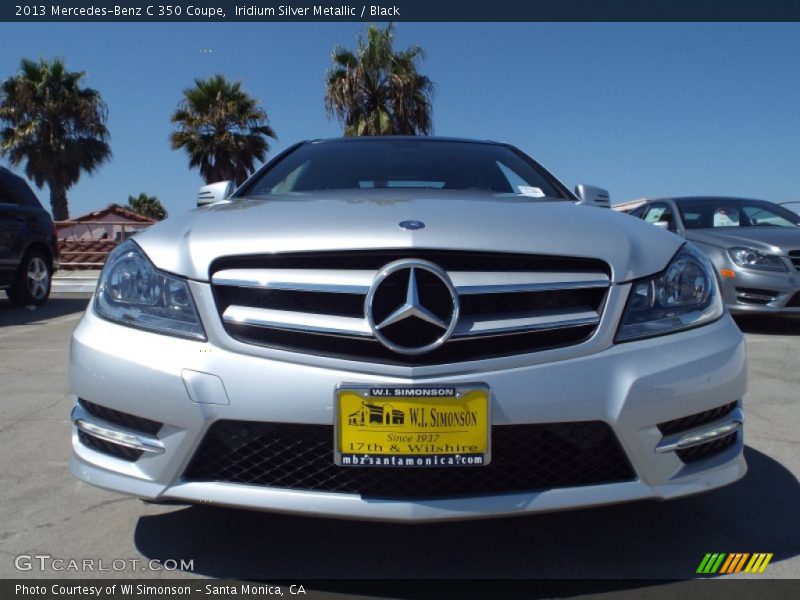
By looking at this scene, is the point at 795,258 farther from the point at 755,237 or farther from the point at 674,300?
the point at 674,300

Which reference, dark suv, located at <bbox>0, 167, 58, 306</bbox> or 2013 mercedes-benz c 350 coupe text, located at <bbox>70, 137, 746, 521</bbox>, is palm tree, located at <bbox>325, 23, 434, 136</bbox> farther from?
2013 mercedes-benz c 350 coupe text, located at <bbox>70, 137, 746, 521</bbox>

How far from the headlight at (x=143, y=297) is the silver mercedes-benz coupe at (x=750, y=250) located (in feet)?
15.0

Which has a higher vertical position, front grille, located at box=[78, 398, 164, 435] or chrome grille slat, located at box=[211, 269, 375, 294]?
chrome grille slat, located at box=[211, 269, 375, 294]

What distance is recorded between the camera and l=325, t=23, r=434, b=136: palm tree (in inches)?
706

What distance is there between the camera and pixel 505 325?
1.73 metres

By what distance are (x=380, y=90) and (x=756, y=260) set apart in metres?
13.5

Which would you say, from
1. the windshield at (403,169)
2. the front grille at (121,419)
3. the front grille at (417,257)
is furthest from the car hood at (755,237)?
the front grille at (121,419)

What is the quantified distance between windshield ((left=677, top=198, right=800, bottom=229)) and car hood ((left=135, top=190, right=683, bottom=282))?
549 cm

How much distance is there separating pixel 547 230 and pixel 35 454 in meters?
2.26

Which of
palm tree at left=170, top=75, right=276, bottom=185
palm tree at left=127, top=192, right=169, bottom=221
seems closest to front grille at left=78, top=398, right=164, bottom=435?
palm tree at left=170, top=75, right=276, bottom=185

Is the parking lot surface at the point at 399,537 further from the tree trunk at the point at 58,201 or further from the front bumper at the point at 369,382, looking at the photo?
the tree trunk at the point at 58,201

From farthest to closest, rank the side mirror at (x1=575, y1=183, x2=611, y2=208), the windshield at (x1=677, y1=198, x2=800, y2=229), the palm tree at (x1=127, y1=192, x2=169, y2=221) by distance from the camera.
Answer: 1. the palm tree at (x1=127, y1=192, x2=169, y2=221)
2. the windshield at (x1=677, y1=198, x2=800, y2=229)
3. the side mirror at (x1=575, y1=183, x2=611, y2=208)

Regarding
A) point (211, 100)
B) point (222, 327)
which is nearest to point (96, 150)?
point (211, 100)

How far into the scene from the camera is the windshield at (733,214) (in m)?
7.10
